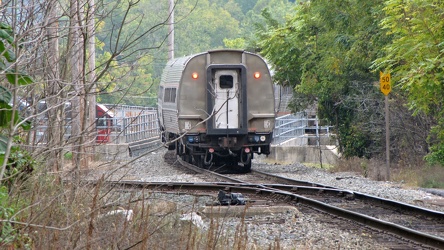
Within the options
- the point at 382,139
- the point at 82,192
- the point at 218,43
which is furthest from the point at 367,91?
the point at 218,43

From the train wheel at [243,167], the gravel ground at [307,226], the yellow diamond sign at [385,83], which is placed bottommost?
the gravel ground at [307,226]

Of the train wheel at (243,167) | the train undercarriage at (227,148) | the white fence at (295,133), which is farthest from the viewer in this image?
the white fence at (295,133)

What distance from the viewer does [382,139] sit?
78.0 ft

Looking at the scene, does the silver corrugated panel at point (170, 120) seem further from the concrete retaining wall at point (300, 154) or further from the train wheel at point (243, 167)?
the concrete retaining wall at point (300, 154)

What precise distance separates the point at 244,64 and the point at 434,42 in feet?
18.0

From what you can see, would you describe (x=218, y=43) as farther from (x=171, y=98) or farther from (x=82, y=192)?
(x=82, y=192)

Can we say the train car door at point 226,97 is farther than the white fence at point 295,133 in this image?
No

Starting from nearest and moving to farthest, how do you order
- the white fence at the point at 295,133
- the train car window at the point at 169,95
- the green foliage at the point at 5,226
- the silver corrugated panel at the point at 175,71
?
the green foliage at the point at 5,226
the silver corrugated panel at the point at 175,71
the train car window at the point at 169,95
the white fence at the point at 295,133

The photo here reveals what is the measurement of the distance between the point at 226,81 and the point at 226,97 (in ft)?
1.50

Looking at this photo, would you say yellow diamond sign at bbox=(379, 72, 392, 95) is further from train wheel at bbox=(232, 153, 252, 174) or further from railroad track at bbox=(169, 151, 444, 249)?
train wheel at bbox=(232, 153, 252, 174)

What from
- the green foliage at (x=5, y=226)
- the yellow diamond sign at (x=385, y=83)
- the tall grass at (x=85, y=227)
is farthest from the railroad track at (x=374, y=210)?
the green foliage at (x=5, y=226)

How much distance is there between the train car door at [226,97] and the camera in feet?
64.0

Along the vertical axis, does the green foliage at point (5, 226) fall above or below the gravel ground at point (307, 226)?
above

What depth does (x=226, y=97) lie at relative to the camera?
19.5 meters
